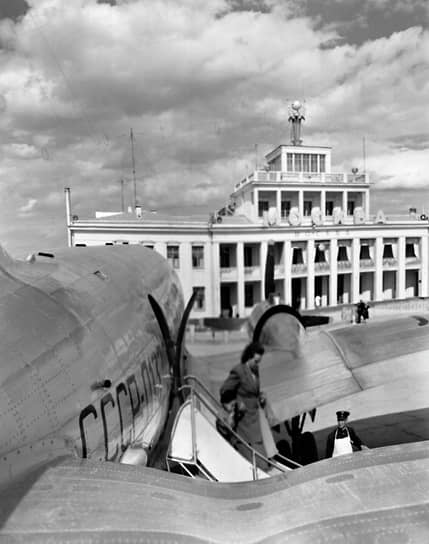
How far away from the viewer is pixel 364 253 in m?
39.1

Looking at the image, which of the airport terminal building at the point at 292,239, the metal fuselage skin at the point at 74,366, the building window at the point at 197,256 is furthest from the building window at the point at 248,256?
the metal fuselage skin at the point at 74,366

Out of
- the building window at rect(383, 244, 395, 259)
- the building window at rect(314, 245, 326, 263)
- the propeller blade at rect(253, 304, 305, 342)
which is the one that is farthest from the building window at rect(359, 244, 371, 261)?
the propeller blade at rect(253, 304, 305, 342)

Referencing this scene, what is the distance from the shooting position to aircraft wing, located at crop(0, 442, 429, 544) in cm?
212

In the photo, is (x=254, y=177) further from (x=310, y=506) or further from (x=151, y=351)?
(x=310, y=506)

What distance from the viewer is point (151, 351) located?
23.3 ft

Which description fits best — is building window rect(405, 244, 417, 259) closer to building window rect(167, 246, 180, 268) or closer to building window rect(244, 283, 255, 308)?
building window rect(244, 283, 255, 308)

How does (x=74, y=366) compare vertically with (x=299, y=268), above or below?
above

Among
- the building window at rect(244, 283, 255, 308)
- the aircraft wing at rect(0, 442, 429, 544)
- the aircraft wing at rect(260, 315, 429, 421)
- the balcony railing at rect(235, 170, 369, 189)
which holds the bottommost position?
the building window at rect(244, 283, 255, 308)

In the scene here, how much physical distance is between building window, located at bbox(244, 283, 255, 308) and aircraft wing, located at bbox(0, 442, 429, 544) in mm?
25614

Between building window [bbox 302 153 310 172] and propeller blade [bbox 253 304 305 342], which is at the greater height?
building window [bbox 302 153 310 172]

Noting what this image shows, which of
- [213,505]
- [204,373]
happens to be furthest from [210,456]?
[204,373]

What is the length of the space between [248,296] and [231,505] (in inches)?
1077

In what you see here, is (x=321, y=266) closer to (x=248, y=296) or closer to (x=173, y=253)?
(x=248, y=296)

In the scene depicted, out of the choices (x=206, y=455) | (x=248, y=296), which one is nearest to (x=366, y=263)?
(x=248, y=296)
